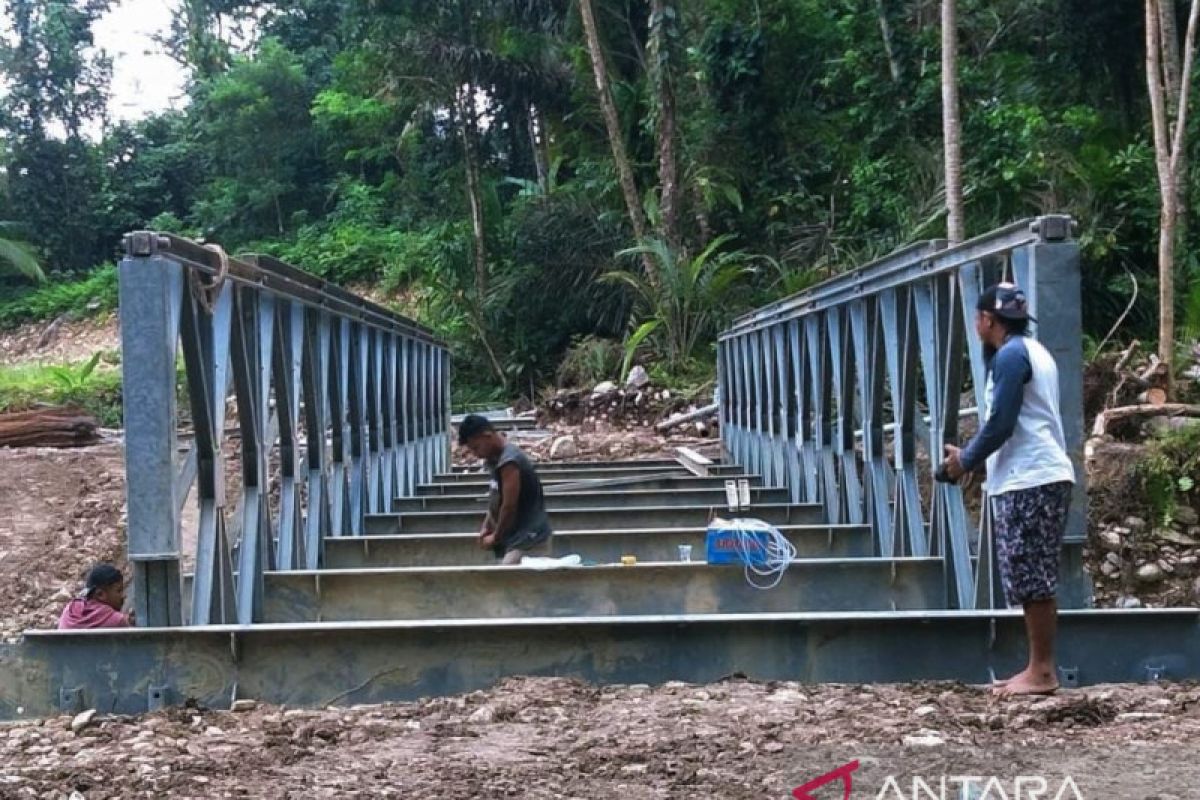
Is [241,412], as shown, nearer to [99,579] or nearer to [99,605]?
[99,579]

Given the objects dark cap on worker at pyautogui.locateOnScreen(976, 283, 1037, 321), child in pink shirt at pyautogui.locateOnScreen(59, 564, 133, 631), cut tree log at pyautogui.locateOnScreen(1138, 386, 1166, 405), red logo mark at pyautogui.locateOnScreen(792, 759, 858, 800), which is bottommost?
red logo mark at pyautogui.locateOnScreen(792, 759, 858, 800)

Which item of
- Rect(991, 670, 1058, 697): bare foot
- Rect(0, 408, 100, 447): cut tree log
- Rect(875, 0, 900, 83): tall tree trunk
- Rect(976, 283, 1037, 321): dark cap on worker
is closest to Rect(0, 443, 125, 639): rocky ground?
Rect(0, 408, 100, 447): cut tree log

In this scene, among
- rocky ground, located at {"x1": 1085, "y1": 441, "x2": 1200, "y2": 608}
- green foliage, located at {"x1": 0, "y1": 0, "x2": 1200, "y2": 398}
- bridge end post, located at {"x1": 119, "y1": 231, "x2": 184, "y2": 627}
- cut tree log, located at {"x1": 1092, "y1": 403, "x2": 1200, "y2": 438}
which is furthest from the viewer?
green foliage, located at {"x1": 0, "y1": 0, "x2": 1200, "y2": 398}

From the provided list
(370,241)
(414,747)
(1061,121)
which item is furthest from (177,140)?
(414,747)

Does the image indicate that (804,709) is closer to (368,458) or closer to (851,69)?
(368,458)

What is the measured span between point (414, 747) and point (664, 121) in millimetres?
19151

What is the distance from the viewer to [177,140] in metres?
41.6

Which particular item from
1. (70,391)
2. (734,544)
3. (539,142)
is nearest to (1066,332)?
(734,544)

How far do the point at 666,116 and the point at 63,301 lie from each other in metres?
21.7

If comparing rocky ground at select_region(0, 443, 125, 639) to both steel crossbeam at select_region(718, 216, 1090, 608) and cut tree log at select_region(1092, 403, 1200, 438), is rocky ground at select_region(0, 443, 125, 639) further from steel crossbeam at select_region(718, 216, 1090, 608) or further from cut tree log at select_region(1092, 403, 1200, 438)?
cut tree log at select_region(1092, 403, 1200, 438)

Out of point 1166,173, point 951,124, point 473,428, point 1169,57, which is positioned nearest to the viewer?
point 473,428

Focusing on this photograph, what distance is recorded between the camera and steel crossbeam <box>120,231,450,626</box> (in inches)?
199

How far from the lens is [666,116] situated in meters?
22.1

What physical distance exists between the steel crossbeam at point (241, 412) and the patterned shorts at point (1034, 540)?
329 centimetres
